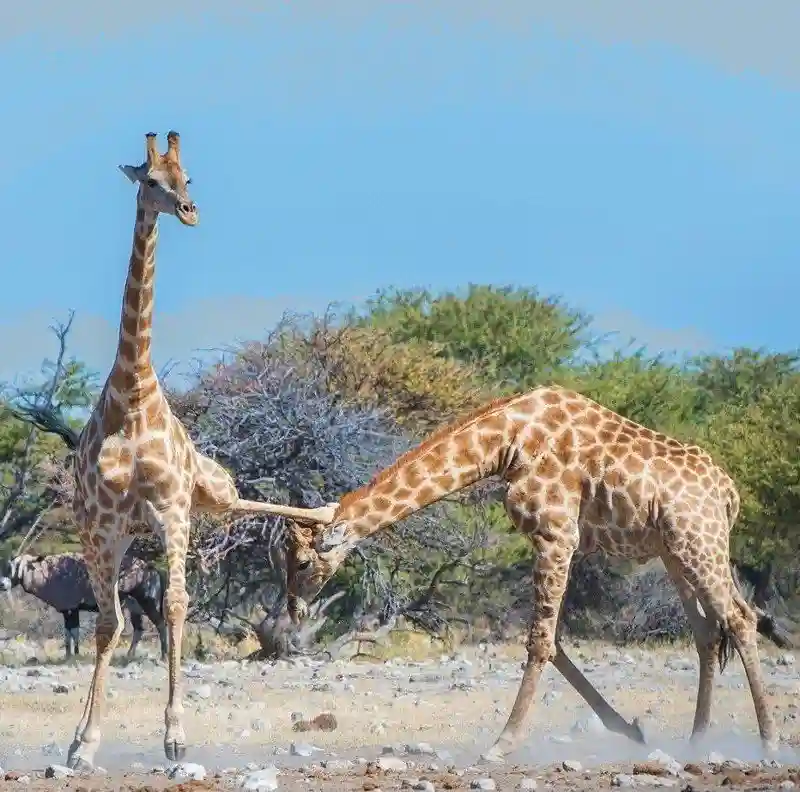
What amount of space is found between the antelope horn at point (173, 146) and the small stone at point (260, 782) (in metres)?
3.57

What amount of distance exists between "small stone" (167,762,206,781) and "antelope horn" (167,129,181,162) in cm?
341

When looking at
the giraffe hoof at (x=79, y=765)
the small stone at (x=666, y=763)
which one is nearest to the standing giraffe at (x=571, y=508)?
the small stone at (x=666, y=763)

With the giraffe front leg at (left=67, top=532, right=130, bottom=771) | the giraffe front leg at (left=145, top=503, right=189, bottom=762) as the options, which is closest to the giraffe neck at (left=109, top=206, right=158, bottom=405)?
the giraffe front leg at (left=145, top=503, right=189, bottom=762)

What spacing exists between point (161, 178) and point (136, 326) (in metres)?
0.97

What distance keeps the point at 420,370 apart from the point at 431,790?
16.0 m

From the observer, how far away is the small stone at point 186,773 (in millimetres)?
8195

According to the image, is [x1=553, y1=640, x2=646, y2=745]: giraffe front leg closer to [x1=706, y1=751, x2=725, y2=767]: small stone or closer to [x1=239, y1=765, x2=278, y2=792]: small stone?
[x1=706, y1=751, x2=725, y2=767]: small stone

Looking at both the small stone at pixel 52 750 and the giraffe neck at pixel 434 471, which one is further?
the small stone at pixel 52 750

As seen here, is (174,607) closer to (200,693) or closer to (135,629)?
(200,693)

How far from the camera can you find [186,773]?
8.27 meters

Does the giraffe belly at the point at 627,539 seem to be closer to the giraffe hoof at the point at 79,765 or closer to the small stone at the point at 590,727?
the small stone at the point at 590,727

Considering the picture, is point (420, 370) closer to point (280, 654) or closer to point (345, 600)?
point (345, 600)

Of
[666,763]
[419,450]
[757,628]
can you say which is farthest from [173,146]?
[757,628]

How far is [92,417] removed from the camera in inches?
388
